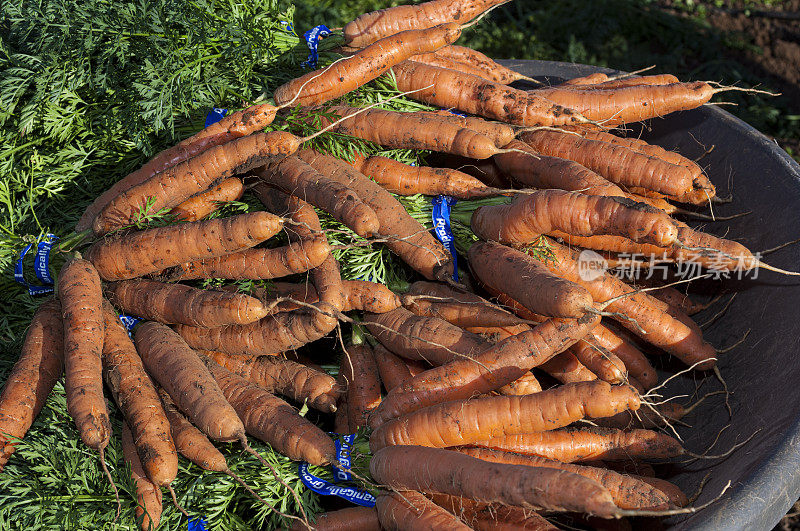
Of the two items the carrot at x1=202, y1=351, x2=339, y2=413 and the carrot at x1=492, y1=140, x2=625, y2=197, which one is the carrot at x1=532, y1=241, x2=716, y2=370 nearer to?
the carrot at x1=492, y1=140, x2=625, y2=197

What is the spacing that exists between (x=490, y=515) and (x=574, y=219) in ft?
4.99

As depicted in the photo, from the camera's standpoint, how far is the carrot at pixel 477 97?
385cm

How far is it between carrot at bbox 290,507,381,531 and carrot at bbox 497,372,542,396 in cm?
88

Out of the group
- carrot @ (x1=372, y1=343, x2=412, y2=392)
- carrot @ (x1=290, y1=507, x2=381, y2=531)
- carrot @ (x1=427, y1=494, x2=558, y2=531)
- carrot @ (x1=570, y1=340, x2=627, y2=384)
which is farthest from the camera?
carrot @ (x1=372, y1=343, x2=412, y2=392)

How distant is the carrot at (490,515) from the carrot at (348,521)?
1.08ft

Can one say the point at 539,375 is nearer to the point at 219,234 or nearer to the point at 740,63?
the point at 219,234

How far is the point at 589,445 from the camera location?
3.09 metres

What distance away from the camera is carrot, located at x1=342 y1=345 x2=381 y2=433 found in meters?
3.32

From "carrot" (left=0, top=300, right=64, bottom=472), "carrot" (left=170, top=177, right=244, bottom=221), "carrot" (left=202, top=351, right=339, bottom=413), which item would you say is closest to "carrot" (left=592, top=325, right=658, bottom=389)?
"carrot" (left=202, top=351, right=339, bottom=413)

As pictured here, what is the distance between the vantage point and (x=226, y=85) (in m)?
3.83

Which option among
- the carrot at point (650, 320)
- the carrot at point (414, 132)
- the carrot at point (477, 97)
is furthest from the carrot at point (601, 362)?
the carrot at point (477, 97)

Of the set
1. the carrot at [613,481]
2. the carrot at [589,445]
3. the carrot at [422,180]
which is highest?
the carrot at [422,180]

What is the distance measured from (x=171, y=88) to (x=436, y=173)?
1627 millimetres

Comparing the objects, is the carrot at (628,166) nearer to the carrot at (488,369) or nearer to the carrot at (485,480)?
the carrot at (488,369)
